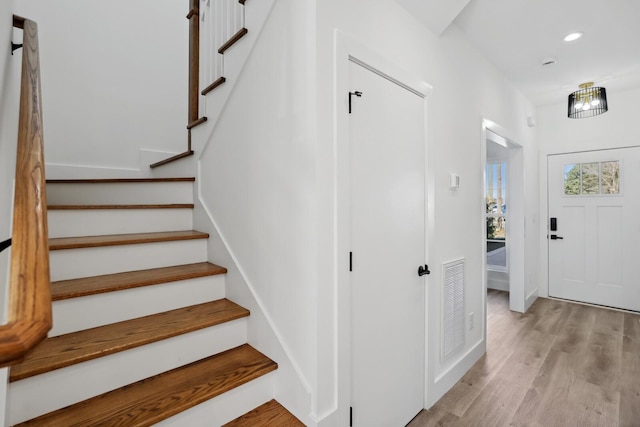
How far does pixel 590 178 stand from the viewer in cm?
401

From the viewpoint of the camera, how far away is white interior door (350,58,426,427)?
1539 mm

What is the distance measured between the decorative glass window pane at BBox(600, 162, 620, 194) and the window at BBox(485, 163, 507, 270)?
1186 mm

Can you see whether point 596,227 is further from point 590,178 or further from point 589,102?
point 589,102

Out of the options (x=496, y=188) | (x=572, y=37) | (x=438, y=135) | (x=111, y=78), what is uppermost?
Result: (x=572, y=37)

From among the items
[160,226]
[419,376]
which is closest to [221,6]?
[160,226]

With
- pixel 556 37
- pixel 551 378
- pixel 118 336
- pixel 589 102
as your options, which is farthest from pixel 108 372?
pixel 589 102

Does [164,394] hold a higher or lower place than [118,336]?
lower

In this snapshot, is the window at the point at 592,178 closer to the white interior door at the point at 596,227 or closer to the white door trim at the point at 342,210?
the white interior door at the point at 596,227

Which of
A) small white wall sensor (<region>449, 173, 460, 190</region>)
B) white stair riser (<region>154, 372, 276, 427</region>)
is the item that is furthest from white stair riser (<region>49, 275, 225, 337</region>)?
small white wall sensor (<region>449, 173, 460, 190</region>)

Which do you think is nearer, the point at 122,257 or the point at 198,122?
the point at 122,257

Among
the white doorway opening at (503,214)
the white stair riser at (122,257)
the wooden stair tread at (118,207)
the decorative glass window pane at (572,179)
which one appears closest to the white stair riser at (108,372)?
the white stair riser at (122,257)

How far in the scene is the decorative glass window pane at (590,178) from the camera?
155 inches

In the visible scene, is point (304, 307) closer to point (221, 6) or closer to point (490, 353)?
point (221, 6)

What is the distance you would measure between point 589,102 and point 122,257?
14.3 ft
